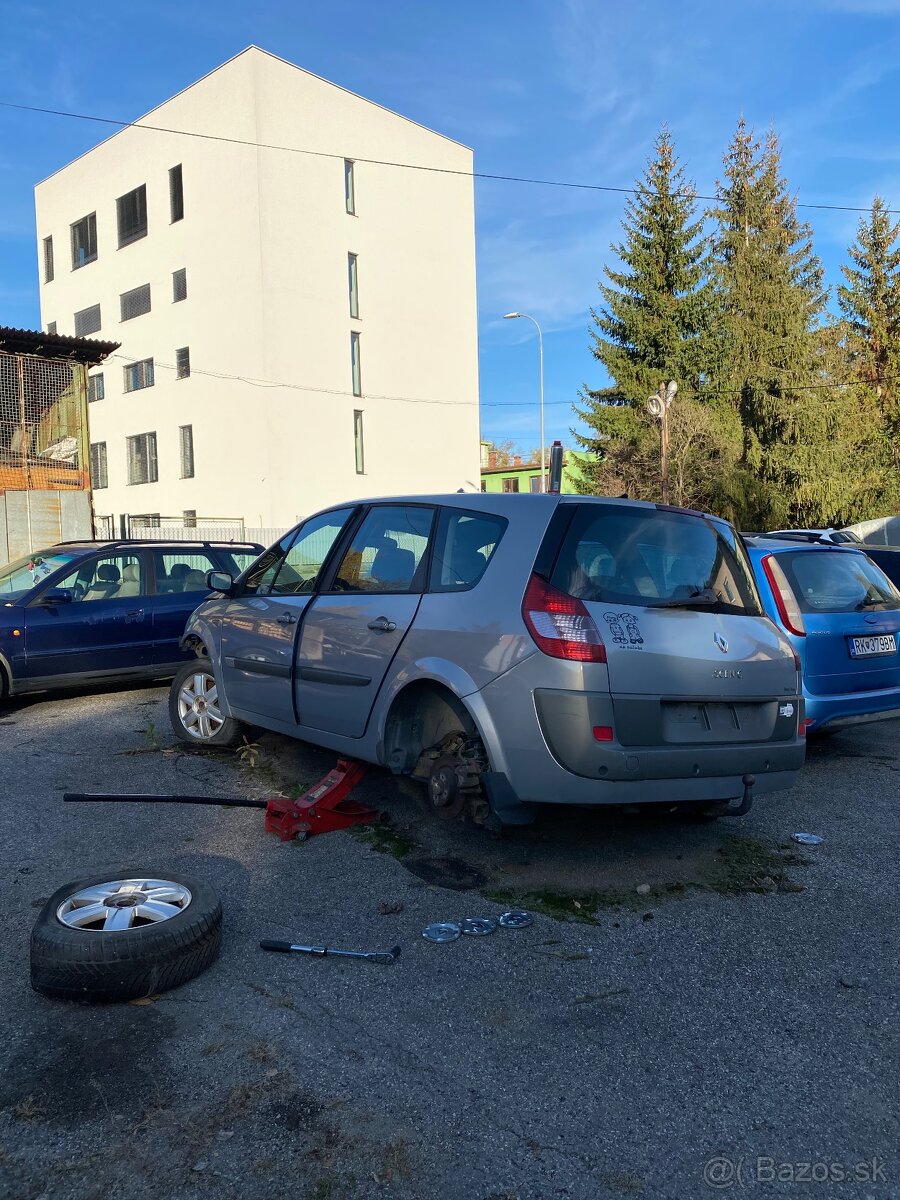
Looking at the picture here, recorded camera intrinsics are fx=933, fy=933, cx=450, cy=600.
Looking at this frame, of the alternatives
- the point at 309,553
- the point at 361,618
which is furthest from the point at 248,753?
the point at 361,618

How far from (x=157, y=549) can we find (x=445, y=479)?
92.6ft

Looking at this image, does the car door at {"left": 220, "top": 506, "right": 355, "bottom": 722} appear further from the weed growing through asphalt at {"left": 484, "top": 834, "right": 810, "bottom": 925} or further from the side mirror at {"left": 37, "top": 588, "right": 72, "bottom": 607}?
the side mirror at {"left": 37, "top": 588, "right": 72, "bottom": 607}

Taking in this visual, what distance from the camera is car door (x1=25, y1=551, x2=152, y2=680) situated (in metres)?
8.82

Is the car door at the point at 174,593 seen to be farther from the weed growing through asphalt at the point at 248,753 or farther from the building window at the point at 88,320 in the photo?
the building window at the point at 88,320

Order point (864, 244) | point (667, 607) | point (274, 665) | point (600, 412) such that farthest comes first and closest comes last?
1. point (864, 244)
2. point (600, 412)
3. point (274, 665)
4. point (667, 607)

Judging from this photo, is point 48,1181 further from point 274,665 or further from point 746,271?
point 746,271

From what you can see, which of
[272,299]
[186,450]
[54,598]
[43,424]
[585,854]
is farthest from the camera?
[186,450]

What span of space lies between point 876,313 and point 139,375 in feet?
104

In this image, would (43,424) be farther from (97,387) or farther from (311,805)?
(97,387)

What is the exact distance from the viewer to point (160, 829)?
16.5 feet

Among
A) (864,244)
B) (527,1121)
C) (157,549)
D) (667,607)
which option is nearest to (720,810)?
(667,607)

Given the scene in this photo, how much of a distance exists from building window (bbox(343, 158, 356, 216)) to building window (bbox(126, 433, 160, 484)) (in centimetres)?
1107

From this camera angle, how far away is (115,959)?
3.11 m

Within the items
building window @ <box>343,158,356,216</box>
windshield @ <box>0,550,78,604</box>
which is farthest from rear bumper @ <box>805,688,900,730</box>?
building window @ <box>343,158,356,216</box>
